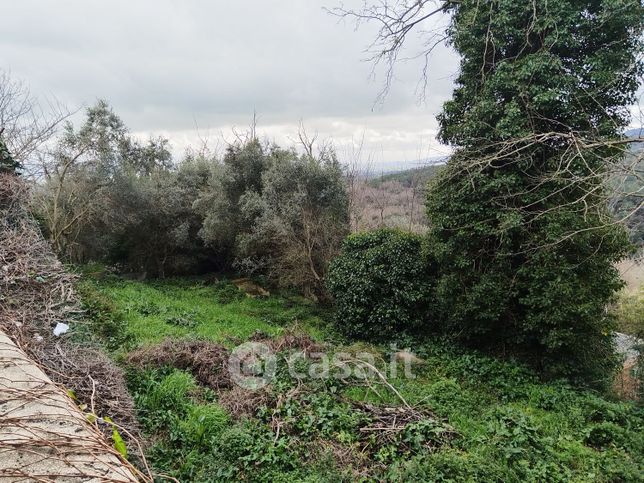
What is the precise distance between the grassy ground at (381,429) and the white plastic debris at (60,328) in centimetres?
108

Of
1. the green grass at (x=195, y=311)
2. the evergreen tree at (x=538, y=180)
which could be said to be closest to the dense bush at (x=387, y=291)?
the evergreen tree at (x=538, y=180)

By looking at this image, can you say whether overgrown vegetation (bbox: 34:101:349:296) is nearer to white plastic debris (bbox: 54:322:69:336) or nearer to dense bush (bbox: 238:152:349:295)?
dense bush (bbox: 238:152:349:295)

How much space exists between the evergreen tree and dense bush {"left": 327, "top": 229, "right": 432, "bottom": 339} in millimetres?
943

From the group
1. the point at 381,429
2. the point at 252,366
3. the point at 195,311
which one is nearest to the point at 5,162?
the point at 195,311

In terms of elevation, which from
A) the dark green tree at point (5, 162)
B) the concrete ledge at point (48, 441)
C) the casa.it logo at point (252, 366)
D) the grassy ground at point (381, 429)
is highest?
the dark green tree at point (5, 162)

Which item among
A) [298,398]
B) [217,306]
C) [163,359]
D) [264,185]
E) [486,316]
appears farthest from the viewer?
[264,185]

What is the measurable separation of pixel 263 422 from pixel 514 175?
5773mm

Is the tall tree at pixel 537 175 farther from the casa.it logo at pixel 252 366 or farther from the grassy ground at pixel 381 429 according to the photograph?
the casa.it logo at pixel 252 366

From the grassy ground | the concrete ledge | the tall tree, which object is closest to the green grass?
the grassy ground

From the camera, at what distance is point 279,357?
6172mm

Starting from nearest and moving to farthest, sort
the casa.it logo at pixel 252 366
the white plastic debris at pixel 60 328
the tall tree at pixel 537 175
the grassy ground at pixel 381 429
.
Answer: the grassy ground at pixel 381 429 < the white plastic debris at pixel 60 328 < the casa.it logo at pixel 252 366 < the tall tree at pixel 537 175

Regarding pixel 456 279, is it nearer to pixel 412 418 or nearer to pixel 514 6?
pixel 412 418

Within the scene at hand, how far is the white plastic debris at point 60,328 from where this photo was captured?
3.97m

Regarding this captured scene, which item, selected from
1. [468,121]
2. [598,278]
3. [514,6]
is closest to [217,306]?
[468,121]
